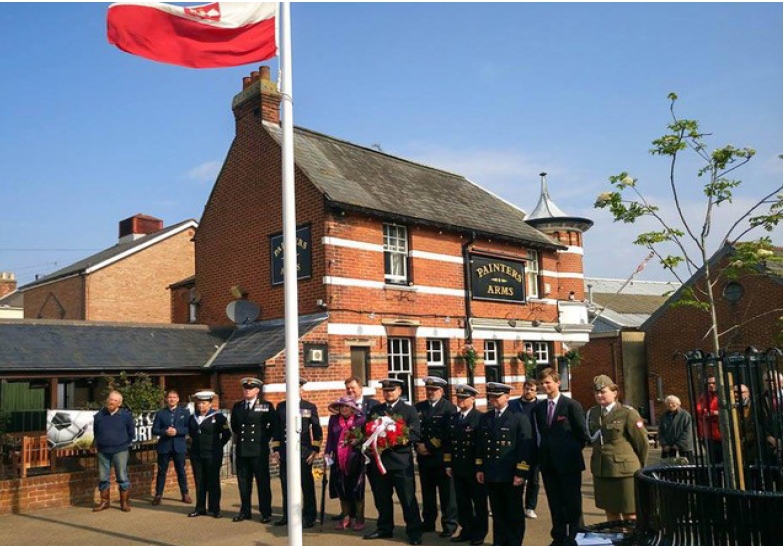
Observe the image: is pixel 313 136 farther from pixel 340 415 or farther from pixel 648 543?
pixel 648 543

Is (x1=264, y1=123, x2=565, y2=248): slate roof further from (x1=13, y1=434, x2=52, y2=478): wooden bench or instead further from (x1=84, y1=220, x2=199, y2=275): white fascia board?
(x1=84, y1=220, x2=199, y2=275): white fascia board

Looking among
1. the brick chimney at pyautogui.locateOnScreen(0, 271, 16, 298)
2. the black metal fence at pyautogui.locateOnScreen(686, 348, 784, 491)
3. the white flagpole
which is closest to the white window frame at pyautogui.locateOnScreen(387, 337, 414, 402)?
the white flagpole

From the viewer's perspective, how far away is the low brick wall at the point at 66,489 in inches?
436

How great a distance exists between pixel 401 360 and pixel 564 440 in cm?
991

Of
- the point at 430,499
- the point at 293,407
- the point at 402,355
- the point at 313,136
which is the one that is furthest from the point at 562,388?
the point at 293,407

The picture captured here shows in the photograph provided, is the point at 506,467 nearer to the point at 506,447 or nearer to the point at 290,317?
the point at 506,447

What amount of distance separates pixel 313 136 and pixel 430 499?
12.9m

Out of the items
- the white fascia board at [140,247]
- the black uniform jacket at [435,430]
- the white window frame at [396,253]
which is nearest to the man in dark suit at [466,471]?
the black uniform jacket at [435,430]

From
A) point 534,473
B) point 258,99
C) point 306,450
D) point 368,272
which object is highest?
point 258,99

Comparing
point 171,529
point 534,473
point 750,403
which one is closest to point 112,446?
point 171,529

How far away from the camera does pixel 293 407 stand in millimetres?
7148

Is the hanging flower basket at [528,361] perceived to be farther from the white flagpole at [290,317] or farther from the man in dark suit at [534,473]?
the white flagpole at [290,317]

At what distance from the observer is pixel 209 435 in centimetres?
1137

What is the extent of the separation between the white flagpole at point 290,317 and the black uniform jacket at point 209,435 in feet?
13.8
